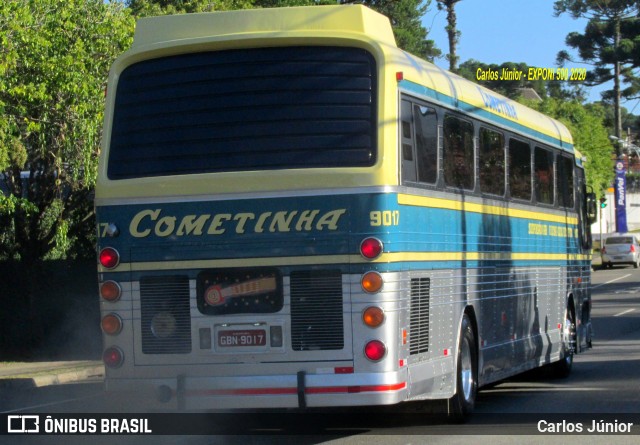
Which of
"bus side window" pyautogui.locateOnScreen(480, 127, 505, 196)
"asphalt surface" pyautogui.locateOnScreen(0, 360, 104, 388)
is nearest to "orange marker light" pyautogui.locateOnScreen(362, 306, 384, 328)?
"bus side window" pyautogui.locateOnScreen(480, 127, 505, 196)

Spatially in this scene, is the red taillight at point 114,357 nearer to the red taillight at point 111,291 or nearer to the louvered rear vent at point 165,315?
the louvered rear vent at point 165,315

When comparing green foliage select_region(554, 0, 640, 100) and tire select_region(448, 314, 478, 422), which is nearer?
tire select_region(448, 314, 478, 422)

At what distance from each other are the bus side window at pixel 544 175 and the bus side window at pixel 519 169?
476 mm

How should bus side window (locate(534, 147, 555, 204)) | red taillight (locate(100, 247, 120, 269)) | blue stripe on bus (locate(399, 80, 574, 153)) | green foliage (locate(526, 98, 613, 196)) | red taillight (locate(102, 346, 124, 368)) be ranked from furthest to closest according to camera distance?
green foliage (locate(526, 98, 613, 196)) → bus side window (locate(534, 147, 555, 204)) → blue stripe on bus (locate(399, 80, 574, 153)) → red taillight (locate(100, 247, 120, 269)) → red taillight (locate(102, 346, 124, 368))

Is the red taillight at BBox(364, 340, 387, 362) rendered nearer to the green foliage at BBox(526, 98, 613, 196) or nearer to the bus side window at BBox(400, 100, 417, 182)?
the bus side window at BBox(400, 100, 417, 182)

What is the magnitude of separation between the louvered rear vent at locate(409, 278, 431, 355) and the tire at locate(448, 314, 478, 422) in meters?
1.10

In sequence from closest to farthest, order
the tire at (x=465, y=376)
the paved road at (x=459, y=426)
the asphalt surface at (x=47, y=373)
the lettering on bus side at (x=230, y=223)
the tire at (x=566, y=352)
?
1. the lettering on bus side at (x=230, y=223)
2. the paved road at (x=459, y=426)
3. the tire at (x=465, y=376)
4. the asphalt surface at (x=47, y=373)
5. the tire at (x=566, y=352)

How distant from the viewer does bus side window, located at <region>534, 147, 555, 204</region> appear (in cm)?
1485

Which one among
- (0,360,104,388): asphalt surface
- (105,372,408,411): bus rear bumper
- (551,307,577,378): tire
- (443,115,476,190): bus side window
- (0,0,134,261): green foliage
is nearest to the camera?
(105,372,408,411): bus rear bumper

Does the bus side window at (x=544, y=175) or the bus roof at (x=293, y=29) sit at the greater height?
the bus roof at (x=293, y=29)

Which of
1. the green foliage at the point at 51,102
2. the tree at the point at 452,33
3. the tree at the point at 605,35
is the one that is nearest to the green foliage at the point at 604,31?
the tree at the point at 605,35

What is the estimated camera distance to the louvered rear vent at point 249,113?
941 cm

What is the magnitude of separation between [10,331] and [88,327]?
1.88 m

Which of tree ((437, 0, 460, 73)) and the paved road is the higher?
tree ((437, 0, 460, 73))
